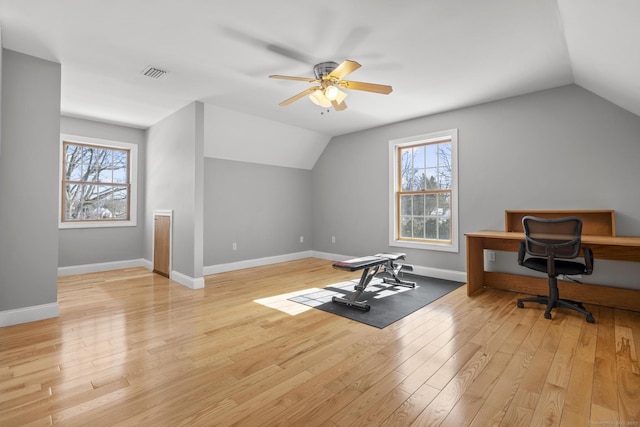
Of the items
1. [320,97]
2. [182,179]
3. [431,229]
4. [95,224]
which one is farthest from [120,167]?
[431,229]

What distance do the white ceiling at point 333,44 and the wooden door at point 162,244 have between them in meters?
1.91

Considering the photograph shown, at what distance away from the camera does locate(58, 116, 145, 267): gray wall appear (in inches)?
186

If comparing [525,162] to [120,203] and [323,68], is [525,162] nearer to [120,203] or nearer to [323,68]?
[323,68]

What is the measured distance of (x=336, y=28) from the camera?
239 cm

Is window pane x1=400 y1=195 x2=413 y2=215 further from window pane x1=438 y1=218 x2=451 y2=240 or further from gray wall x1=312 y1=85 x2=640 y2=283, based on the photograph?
window pane x1=438 y1=218 x2=451 y2=240

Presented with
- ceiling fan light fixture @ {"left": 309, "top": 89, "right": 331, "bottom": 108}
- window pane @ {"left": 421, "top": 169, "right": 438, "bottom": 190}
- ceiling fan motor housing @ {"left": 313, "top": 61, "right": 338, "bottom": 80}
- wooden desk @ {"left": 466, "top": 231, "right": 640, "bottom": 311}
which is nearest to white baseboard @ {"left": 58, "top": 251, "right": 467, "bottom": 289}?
wooden desk @ {"left": 466, "top": 231, "right": 640, "bottom": 311}

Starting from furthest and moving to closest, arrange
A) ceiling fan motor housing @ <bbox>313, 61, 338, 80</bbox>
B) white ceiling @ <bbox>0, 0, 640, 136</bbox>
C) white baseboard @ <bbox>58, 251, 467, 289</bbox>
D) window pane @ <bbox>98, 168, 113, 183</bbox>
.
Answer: window pane @ <bbox>98, 168, 113, 183</bbox>
white baseboard @ <bbox>58, 251, 467, 289</bbox>
ceiling fan motor housing @ <bbox>313, 61, 338, 80</bbox>
white ceiling @ <bbox>0, 0, 640, 136</bbox>

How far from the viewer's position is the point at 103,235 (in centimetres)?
506

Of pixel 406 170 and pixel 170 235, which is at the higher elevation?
pixel 406 170

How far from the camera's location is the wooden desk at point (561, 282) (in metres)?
2.87

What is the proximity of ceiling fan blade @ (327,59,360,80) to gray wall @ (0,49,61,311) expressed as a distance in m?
2.84

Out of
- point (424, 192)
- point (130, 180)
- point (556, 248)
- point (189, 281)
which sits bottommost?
point (189, 281)

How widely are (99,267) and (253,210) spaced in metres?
2.77

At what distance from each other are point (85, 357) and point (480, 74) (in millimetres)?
4488
